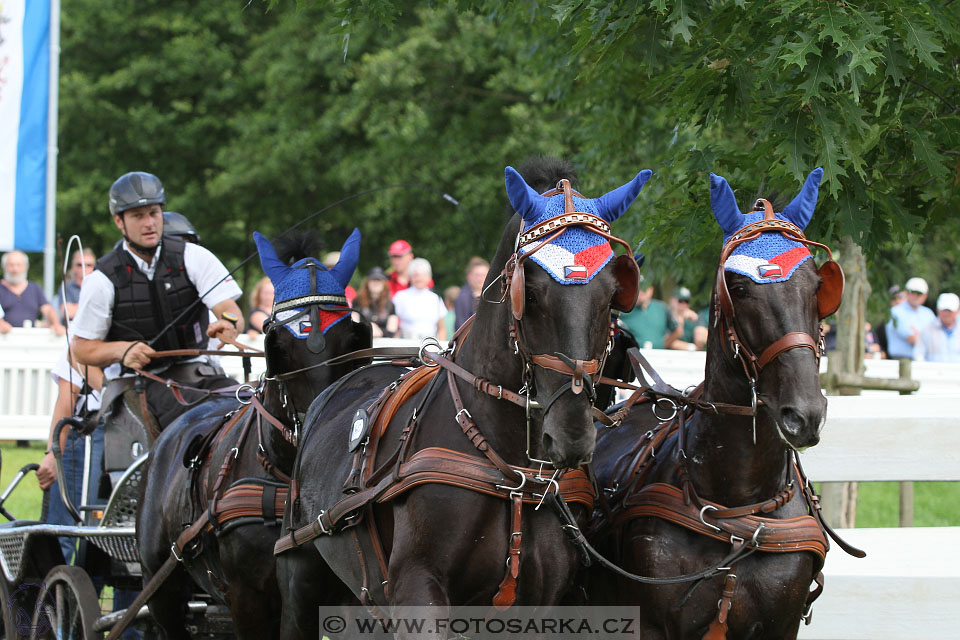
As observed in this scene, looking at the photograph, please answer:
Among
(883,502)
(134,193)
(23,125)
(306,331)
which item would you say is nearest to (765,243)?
(306,331)

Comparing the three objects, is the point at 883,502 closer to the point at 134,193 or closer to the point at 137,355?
the point at 137,355

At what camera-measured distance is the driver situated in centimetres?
654

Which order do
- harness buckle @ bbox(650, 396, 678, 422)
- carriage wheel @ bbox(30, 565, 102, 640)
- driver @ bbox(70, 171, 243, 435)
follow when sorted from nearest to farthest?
harness buckle @ bbox(650, 396, 678, 422) < carriage wheel @ bbox(30, 565, 102, 640) < driver @ bbox(70, 171, 243, 435)

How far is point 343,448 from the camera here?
15.7 feet

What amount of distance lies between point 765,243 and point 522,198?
2.86 ft

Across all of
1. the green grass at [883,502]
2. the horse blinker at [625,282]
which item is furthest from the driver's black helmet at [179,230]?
the green grass at [883,502]

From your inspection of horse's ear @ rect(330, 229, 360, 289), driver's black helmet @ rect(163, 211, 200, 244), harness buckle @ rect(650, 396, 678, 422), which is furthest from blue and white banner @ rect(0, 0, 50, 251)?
harness buckle @ rect(650, 396, 678, 422)

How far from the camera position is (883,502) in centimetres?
1119

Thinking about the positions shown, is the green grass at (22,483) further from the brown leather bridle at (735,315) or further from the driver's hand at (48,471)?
the brown leather bridle at (735,315)

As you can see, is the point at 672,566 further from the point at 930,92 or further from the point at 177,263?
the point at 177,263

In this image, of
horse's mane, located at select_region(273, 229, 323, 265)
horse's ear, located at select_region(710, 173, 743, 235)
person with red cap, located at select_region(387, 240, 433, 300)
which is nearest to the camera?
horse's ear, located at select_region(710, 173, 743, 235)

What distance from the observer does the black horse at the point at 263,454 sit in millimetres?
5281

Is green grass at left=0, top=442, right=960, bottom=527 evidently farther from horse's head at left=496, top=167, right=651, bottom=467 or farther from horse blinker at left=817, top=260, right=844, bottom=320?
horse's head at left=496, top=167, right=651, bottom=467

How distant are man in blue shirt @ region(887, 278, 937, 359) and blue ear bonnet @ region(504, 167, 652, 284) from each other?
12.3m
